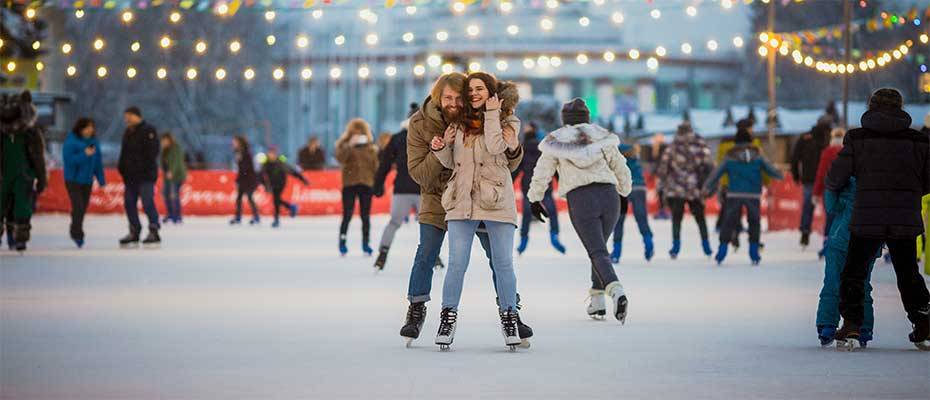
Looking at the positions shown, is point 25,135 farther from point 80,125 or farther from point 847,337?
point 847,337

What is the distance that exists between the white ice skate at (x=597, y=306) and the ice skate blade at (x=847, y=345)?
7.37 ft

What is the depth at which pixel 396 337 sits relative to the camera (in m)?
11.2

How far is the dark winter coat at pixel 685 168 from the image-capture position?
2055 centimetres

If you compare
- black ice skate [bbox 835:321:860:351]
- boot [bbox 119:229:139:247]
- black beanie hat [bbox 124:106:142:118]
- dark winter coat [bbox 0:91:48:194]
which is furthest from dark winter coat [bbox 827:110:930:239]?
boot [bbox 119:229:139:247]

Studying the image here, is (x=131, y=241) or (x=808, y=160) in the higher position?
(x=808, y=160)

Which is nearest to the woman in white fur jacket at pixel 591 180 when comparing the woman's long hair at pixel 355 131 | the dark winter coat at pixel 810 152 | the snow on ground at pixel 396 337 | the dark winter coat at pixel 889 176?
the snow on ground at pixel 396 337

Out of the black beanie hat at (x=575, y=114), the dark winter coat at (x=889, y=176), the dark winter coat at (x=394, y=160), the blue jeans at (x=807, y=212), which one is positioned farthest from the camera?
the blue jeans at (x=807, y=212)

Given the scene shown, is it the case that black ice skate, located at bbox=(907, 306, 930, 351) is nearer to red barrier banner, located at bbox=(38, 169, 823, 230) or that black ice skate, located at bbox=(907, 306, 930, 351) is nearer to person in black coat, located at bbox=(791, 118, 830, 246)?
person in black coat, located at bbox=(791, 118, 830, 246)

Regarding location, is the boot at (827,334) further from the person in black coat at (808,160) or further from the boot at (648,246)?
the person in black coat at (808,160)

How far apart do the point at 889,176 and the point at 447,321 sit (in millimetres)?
2564

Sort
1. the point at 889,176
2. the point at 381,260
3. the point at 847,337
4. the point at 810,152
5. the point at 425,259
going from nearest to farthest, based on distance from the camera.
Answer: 1. the point at 889,176
2. the point at 847,337
3. the point at 425,259
4. the point at 381,260
5. the point at 810,152

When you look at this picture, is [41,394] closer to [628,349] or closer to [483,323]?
[628,349]

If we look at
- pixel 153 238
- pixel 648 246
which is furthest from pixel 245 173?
pixel 648 246

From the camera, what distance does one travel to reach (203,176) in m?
38.2
